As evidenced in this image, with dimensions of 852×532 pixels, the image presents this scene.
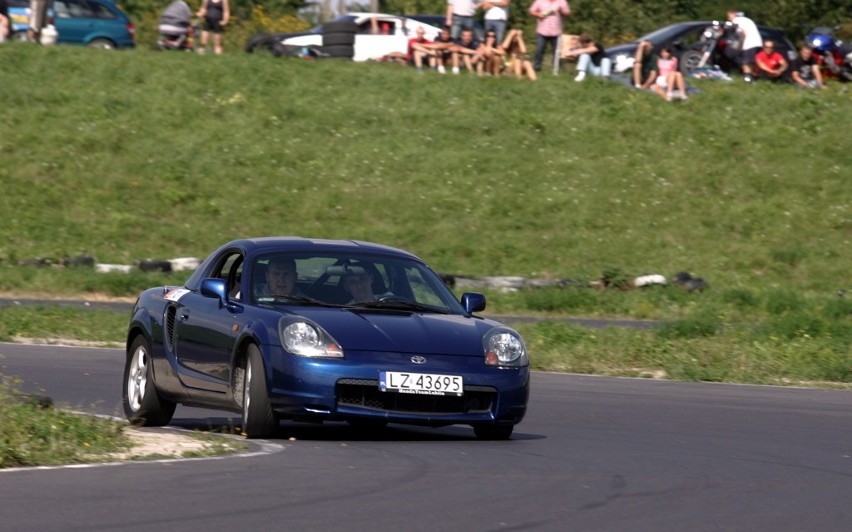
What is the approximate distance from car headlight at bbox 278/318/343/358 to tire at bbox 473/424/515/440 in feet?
3.62

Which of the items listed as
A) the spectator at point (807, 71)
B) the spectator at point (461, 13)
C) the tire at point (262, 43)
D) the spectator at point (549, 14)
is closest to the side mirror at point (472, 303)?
the spectator at point (549, 14)

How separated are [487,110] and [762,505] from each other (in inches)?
1021

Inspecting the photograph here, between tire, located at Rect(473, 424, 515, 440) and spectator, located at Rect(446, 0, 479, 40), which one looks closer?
tire, located at Rect(473, 424, 515, 440)

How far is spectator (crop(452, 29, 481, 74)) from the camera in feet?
110

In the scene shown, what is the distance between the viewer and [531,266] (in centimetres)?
2642

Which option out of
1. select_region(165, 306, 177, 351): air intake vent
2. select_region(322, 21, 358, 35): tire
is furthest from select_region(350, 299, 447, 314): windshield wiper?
select_region(322, 21, 358, 35): tire

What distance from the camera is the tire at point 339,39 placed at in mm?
35719

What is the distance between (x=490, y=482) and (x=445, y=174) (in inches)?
898

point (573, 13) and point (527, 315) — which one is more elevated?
point (573, 13)

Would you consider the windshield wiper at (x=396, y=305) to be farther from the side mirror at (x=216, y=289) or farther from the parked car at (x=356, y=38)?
the parked car at (x=356, y=38)

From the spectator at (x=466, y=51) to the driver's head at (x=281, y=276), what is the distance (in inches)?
928

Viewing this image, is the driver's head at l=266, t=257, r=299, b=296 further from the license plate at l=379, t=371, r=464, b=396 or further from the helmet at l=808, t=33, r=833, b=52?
the helmet at l=808, t=33, r=833, b=52

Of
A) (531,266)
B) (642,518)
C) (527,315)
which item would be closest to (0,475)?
(642,518)

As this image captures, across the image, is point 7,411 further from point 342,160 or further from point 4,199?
point 342,160
